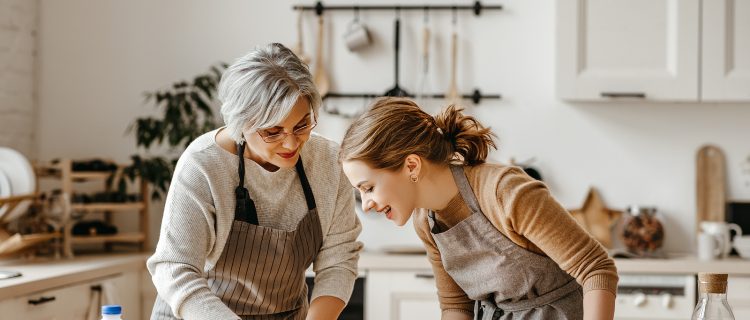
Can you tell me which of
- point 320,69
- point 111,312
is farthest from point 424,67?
point 111,312

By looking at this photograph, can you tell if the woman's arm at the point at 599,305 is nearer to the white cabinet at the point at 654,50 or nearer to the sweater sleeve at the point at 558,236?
the sweater sleeve at the point at 558,236

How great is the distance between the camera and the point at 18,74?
409 cm

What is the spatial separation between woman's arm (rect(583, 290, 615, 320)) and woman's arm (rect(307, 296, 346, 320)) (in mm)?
589

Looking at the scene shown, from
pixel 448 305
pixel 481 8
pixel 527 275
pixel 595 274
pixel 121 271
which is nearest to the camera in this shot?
pixel 595 274

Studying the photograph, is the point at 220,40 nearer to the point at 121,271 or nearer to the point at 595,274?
the point at 121,271

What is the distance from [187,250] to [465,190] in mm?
570

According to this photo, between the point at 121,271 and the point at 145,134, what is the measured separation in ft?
1.89

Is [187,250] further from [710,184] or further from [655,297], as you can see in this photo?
[710,184]

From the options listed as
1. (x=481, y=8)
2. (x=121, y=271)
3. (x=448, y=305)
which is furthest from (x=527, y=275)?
(x=481, y=8)

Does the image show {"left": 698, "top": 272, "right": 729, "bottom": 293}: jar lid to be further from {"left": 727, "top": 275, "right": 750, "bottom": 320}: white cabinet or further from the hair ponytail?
{"left": 727, "top": 275, "right": 750, "bottom": 320}: white cabinet

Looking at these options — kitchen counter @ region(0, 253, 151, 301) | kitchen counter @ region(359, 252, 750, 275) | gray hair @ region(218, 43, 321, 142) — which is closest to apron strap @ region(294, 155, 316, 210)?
gray hair @ region(218, 43, 321, 142)

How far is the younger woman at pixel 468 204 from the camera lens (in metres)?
1.74

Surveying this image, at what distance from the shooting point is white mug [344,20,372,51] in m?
4.06

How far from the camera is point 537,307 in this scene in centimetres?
189
